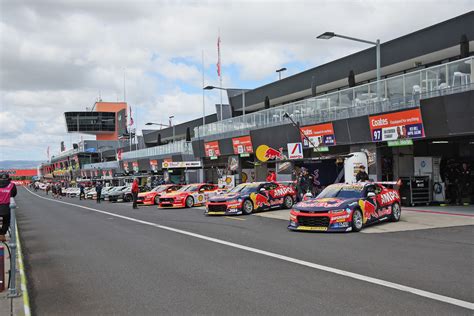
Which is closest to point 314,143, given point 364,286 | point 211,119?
point 364,286

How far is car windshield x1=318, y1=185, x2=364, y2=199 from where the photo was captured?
1388 centimetres

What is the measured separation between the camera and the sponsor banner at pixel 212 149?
36688 millimetres

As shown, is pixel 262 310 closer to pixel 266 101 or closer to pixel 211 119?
pixel 266 101

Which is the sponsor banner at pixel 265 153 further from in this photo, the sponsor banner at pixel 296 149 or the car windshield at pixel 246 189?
the car windshield at pixel 246 189

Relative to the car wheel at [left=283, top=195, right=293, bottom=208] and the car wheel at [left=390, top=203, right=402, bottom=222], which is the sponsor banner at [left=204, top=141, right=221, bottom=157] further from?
the car wheel at [left=390, top=203, right=402, bottom=222]

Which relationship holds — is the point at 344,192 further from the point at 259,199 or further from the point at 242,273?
the point at 242,273

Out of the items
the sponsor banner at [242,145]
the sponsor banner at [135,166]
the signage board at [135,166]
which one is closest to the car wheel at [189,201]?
the sponsor banner at [242,145]

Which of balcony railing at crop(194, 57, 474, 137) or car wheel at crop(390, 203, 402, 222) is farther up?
balcony railing at crop(194, 57, 474, 137)

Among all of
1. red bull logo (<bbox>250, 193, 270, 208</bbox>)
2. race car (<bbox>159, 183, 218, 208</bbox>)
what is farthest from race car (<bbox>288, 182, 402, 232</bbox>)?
race car (<bbox>159, 183, 218, 208</bbox>)

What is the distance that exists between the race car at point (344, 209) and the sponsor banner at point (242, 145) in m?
17.6

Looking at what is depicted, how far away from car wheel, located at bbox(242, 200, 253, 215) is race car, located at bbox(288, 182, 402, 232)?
17.8ft

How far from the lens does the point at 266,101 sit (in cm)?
4212

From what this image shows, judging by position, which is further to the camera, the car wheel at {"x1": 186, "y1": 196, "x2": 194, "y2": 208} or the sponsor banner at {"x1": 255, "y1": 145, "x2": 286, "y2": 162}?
the sponsor banner at {"x1": 255, "y1": 145, "x2": 286, "y2": 162}

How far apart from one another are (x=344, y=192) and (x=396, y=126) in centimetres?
744
